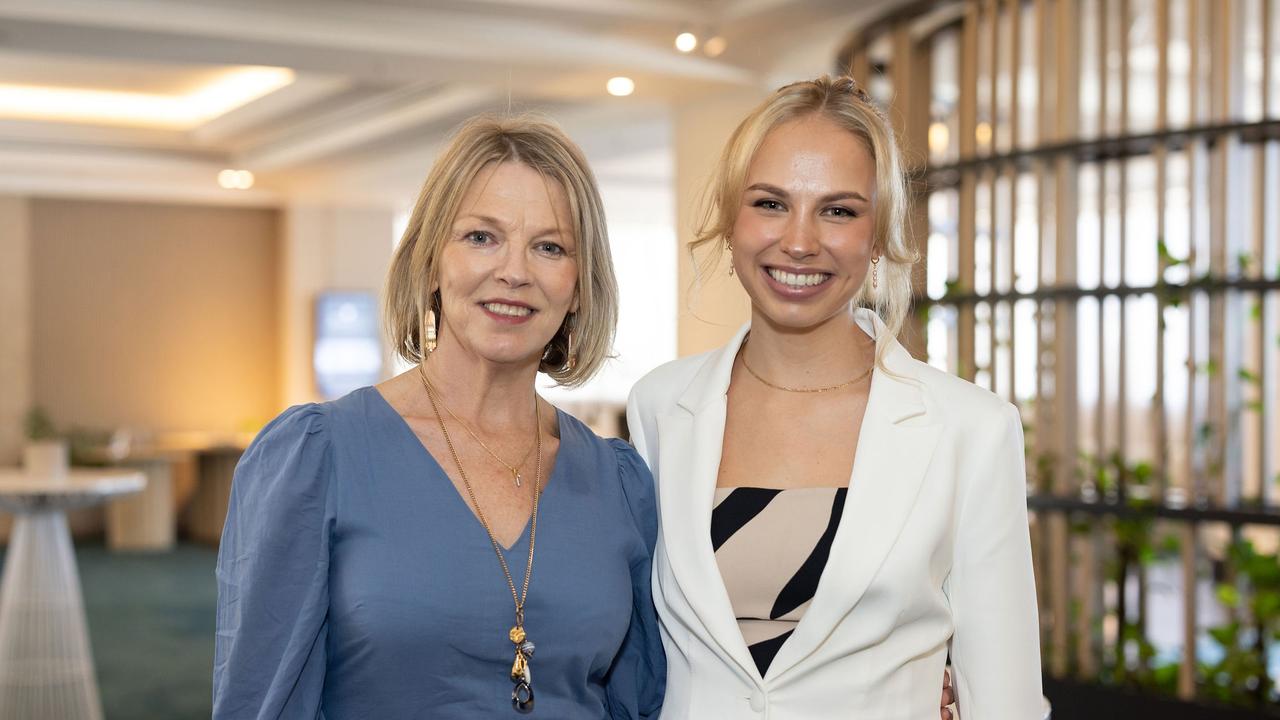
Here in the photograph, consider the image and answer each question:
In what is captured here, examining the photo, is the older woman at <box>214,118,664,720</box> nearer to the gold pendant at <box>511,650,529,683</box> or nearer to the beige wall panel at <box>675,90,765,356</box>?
the gold pendant at <box>511,650,529,683</box>

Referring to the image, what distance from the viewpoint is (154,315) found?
1212 centimetres

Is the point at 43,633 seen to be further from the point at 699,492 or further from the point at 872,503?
the point at 872,503

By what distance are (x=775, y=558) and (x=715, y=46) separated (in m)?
5.06

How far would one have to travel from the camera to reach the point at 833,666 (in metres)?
1.90

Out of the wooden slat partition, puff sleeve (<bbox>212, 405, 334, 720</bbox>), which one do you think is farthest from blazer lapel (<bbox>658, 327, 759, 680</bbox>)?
the wooden slat partition

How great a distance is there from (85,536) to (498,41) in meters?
7.82

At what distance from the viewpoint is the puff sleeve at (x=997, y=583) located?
1886 mm

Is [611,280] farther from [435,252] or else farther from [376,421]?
[376,421]

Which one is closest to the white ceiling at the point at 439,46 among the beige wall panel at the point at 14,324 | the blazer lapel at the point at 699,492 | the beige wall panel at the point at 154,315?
the beige wall panel at the point at 14,324

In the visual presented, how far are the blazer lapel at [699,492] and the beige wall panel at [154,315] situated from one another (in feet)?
35.7

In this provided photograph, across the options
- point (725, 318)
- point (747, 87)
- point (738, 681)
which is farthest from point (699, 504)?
point (747, 87)

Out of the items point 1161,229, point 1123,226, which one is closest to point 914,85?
point 1123,226

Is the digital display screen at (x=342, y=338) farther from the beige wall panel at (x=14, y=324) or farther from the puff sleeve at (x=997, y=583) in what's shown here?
the puff sleeve at (x=997, y=583)

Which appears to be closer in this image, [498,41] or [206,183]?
[498,41]
